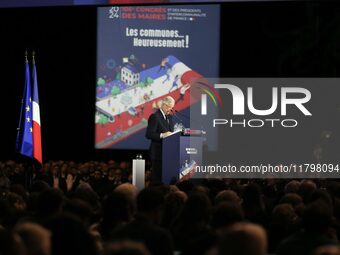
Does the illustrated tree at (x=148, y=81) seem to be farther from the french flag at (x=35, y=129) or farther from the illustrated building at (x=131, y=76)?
the french flag at (x=35, y=129)

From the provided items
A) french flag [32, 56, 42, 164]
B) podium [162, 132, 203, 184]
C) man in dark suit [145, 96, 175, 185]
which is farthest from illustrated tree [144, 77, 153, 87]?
podium [162, 132, 203, 184]

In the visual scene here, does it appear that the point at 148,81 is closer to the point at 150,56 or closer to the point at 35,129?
→ the point at 150,56

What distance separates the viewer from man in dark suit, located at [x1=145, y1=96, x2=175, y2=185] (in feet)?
41.9

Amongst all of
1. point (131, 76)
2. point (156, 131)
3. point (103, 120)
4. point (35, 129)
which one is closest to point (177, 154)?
point (156, 131)

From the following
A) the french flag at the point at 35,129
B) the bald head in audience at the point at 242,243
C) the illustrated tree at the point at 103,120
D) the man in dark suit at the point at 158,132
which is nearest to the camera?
the bald head in audience at the point at 242,243

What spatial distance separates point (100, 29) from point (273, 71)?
4066 millimetres

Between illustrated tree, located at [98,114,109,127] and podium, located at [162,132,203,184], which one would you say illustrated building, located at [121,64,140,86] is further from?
podium, located at [162,132,203,184]

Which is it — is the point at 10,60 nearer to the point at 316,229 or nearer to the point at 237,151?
the point at 237,151

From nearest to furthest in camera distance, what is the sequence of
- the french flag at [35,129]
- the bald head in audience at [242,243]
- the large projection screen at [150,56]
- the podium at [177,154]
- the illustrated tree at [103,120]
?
1. the bald head in audience at [242,243]
2. the podium at [177,154]
3. the french flag at [35,129]
4. the large projection screen at [150,56]
5. the illustrated tree at [103,120]

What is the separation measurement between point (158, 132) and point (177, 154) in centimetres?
93

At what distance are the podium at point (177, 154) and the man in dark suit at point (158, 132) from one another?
36 cm

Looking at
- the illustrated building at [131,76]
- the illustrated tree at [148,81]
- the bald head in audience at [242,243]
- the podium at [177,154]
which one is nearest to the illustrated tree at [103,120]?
the illustrated building at [131,76]

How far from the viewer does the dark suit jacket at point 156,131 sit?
1280 cm

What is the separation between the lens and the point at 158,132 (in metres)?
13.1
